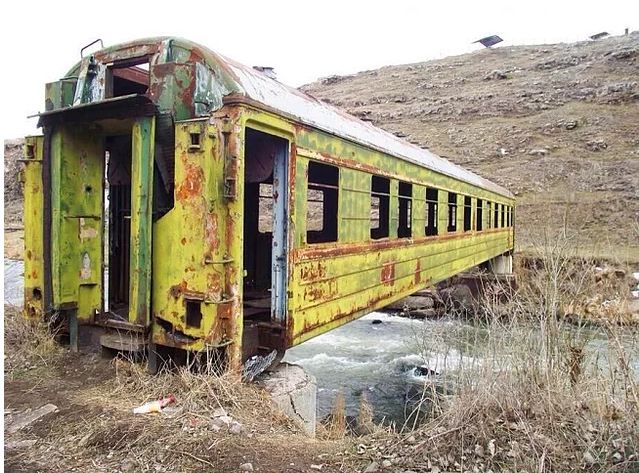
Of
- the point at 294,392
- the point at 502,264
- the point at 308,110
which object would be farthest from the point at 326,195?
the point at 502,264

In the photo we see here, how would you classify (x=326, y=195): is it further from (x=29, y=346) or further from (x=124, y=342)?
(x=29, y=346)

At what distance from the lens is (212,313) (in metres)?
3.88

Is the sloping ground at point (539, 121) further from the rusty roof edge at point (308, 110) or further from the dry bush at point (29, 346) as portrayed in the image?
the dry bush at point (29, 346)

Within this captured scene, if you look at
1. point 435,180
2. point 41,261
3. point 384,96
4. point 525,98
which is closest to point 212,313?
point 41,261

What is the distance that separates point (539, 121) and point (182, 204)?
3027cm

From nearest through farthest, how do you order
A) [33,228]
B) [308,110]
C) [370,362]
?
1. [33,228]
2. [308,110]
3. [370,362]

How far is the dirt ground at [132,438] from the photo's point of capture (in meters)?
2.96

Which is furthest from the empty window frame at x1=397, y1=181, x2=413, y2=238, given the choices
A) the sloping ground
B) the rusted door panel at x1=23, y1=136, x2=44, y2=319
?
the sloping ground

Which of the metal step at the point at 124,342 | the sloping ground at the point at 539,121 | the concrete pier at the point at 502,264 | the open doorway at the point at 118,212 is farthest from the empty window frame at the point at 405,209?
the concrete pier at the point at 502,264

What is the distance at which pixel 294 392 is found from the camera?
4.51m

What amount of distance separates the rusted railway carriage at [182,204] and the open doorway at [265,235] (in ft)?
0.06

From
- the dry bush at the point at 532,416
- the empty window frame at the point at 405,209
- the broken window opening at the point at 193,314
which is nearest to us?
the dry bush at the point at 532,416

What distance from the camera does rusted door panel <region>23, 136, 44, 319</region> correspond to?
472 cm

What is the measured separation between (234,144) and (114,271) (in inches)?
98.5
